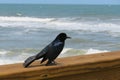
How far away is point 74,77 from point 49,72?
13 centimetres

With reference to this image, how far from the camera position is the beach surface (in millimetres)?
1705

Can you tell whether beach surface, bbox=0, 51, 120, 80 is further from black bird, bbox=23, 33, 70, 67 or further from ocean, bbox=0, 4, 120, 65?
ocean, bbox=0, 4, 120, 65

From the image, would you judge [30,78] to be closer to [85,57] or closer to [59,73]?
[59,73]

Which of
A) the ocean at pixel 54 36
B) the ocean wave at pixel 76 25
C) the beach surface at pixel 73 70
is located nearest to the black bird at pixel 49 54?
the beach surface at pixel 73 70

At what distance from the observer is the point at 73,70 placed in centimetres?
182

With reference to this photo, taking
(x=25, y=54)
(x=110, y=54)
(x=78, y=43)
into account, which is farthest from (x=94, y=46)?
(x=110, y=54)

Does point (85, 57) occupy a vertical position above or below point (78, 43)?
above

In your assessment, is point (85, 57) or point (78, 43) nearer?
point (85, 57)

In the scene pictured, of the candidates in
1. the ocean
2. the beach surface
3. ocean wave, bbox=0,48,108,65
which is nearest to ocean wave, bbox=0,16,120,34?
the ocean

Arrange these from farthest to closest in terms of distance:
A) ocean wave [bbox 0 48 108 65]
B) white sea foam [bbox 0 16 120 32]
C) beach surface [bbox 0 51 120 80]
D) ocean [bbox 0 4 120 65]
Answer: white sea foam [bbox 0 16 120 32], ocean [bbox 0 4 120 65], ocean wave [bbox 0 48 108 65], beach surface [bbox 0 51 120 80]

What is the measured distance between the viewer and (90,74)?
1.87m

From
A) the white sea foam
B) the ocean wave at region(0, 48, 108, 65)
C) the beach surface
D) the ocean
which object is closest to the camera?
the beach surface

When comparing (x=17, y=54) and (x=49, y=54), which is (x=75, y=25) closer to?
(x=17, y=54)

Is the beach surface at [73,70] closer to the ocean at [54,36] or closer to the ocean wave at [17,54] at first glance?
the ocean at [54,36]
